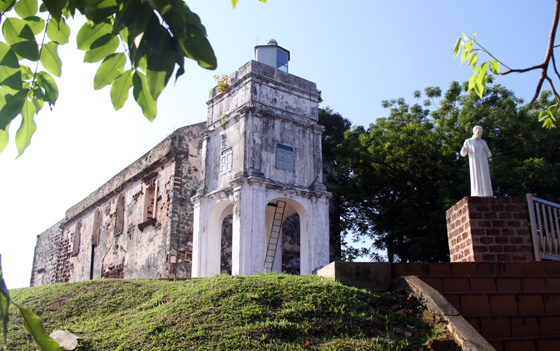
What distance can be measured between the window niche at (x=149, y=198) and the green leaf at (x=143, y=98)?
14969 mm

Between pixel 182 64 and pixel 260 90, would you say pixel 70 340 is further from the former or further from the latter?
pixel 260 90

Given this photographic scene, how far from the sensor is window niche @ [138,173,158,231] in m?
16.8

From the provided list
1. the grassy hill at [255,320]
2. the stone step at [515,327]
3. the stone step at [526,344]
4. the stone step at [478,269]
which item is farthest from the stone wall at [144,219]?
the stone step at [526,344]

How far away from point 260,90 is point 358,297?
8515 millimetres

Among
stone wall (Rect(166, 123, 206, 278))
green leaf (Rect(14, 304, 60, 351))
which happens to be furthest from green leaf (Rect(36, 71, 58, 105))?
stone wall (Rect(166, 123, 206, 278))

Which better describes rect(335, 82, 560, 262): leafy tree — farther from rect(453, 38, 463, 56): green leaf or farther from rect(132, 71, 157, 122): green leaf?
rect(132, 71, 157, 122): green leaf

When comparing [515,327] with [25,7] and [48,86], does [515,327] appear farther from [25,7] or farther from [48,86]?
[25,7]

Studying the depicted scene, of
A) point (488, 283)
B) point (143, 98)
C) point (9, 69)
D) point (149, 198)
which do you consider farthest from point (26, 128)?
point (149, 198)

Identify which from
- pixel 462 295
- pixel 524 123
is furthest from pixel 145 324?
pixel 524 123

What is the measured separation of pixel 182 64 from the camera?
1937mm

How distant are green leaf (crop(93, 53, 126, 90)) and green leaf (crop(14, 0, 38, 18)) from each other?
395 millimetres

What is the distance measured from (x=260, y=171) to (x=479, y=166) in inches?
226

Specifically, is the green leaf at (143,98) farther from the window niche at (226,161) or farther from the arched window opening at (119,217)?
the arched window opening at (119,217)

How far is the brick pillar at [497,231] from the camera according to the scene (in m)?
7.73
